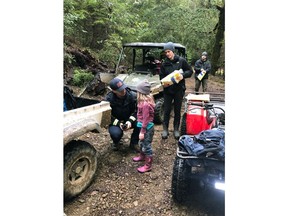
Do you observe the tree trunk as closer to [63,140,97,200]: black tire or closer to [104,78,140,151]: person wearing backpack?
[104,78,140,151]: person wearing backpack

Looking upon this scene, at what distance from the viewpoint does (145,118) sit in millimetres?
3062

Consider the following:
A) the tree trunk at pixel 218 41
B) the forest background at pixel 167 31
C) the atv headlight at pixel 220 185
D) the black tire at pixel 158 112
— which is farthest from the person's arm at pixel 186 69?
the tree trunk at pixel 218 41

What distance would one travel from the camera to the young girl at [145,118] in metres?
3.07

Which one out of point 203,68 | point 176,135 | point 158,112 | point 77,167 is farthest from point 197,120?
point 203,68

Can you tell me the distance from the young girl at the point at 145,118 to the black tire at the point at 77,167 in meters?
0.67

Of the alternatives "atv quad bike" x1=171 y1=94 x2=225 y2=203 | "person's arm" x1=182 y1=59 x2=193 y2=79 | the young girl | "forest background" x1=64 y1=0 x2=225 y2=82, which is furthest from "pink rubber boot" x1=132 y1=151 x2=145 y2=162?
"forest background" x1=64 y1=0 x2=225 y2=82

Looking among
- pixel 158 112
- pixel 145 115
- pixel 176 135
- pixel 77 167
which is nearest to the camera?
pixel 77 167

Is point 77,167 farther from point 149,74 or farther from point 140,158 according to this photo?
point 149,74

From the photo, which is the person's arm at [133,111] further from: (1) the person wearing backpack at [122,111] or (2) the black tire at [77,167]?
(2) the black tire at [77,167]

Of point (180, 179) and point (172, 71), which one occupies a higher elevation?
point (172, 71)

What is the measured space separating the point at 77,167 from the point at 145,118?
0.99 m

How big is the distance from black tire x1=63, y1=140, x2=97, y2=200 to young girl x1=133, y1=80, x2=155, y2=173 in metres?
0.67

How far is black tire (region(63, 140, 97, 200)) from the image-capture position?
2.52 meters
